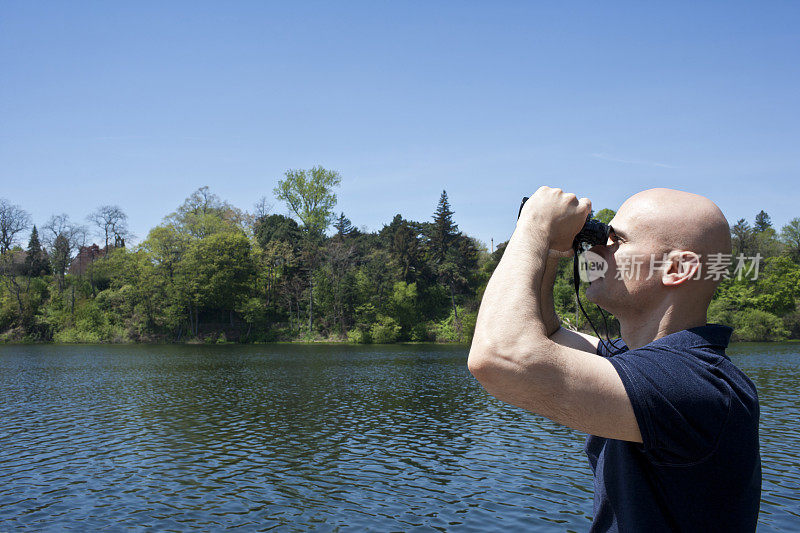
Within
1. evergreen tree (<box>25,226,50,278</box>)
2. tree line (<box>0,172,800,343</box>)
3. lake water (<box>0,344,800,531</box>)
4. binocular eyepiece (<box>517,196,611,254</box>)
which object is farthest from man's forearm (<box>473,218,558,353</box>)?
evergreen tree (<box>25,226,50,278</box>)

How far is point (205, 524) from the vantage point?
402 inches

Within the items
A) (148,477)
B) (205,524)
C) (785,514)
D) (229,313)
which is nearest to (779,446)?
(785,514)

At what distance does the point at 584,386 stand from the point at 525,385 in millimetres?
121

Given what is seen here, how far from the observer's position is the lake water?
10.7m

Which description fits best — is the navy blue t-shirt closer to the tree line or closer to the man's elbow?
the man's elbow

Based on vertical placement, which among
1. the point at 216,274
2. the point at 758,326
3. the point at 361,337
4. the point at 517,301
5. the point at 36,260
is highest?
the point at 36,260

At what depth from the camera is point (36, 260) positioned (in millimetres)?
71312

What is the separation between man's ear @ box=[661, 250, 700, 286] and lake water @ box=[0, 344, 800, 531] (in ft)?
32.2

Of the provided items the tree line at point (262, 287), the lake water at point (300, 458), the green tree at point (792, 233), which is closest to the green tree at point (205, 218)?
the tree line at point (262, 287)

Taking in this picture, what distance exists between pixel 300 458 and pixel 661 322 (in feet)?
47.4

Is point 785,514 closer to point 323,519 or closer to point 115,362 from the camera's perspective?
point 323,519

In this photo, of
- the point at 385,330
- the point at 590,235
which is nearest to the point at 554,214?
the point at 590,235

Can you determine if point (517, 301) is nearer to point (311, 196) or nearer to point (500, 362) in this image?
point (500, 362)

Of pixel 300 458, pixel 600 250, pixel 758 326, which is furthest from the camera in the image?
pixel 758 326
